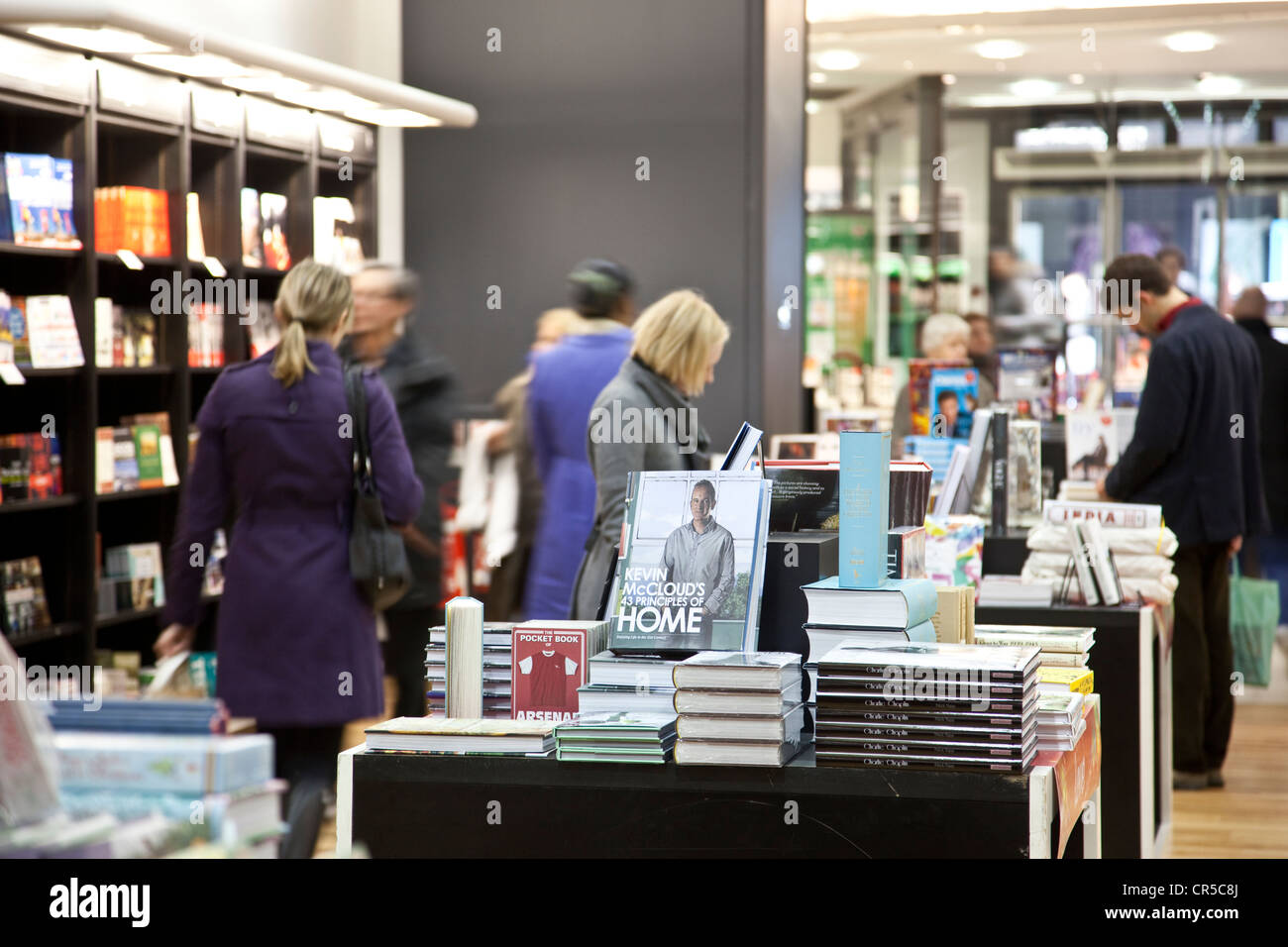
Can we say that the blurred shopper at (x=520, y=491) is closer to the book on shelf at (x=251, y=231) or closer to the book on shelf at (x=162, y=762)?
the book on shelf at (x=251, y=231)

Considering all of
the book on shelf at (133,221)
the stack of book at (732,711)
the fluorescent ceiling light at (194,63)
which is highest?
the fluorescent ceiling light at (194,63)

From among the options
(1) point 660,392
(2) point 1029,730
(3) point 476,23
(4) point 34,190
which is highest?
(3) point 476,23

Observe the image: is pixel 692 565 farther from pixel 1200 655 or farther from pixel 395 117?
pixel 395 117

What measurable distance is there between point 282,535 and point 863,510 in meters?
1.51

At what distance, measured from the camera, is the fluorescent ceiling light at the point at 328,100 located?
5.79 m

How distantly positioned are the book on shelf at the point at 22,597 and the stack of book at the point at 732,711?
3183 mm

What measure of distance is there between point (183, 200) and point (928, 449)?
279 centimetres

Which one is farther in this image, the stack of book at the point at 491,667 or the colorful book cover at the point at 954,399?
the colorful book cover at the point at 954,399

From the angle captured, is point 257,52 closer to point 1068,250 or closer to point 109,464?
point 109,464

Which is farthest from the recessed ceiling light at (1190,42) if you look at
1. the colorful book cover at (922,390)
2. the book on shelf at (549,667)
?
the book on shelf at (549,667)

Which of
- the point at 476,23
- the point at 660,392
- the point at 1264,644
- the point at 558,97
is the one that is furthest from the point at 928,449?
the point at 476,23

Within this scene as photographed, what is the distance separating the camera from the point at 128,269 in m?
5.56

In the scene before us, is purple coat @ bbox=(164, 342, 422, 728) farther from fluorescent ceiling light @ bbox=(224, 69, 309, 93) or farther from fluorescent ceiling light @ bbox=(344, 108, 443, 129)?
fluorescent ceiling light @ bbox=(344, 108, 443, 129)
